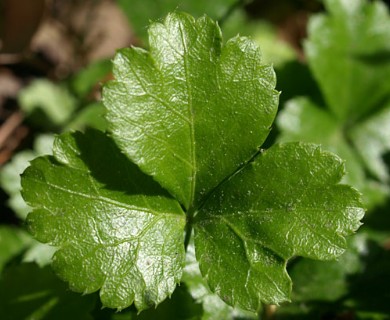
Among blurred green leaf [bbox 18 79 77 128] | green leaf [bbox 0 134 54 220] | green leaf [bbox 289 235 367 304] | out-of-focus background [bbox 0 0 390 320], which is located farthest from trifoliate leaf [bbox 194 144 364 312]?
blurred green leaf [bbox 18 79 77 128]

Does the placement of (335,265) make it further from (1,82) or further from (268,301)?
(1,82)

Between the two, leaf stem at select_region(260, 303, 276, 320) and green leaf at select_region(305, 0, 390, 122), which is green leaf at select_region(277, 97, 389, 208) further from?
leaf stem at select_region(260, 303, 276, 320)

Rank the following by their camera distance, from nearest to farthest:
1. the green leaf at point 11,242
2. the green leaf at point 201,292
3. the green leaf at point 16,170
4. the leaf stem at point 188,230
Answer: the leaf stem at point 188,230
the green leaf at point 201,292
the green leaf at point 11,242
the green leaf at point 16,170

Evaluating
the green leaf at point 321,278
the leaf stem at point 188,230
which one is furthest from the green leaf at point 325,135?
the leaf stem at point 188,230

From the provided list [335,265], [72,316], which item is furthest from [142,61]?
[335,265]

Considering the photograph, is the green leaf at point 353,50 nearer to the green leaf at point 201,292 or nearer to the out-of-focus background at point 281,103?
the out-of-focus background at point 281,103

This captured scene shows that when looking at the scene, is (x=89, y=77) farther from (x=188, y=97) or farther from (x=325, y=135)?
(x=188, y=97)

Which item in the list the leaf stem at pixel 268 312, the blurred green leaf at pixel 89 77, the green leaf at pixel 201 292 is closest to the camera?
the green leaf at pixel 201 292
